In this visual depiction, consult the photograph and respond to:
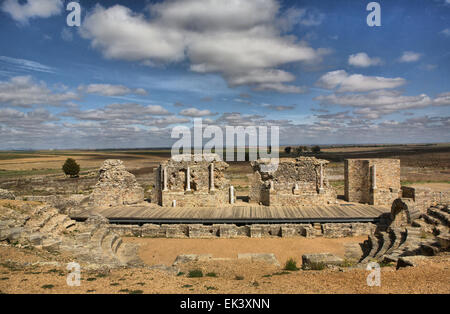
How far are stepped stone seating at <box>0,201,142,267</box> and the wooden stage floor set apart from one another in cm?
193

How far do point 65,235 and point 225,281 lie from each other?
9427 millimetres

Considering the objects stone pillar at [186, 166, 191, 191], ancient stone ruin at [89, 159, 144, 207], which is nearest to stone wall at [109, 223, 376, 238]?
stone pillar at [186, 166, 191, 191]

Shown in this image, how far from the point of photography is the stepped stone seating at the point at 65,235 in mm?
10672

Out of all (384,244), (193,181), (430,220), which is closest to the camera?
(384,244)

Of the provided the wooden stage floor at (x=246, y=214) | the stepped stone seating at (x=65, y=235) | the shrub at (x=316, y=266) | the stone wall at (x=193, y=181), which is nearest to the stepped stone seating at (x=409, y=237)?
the wooden stage floor at (x=246, y=214)

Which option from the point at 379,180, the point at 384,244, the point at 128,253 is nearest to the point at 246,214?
the point at 128,253

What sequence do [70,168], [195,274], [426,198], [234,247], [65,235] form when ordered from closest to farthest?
[195,274]
[65,235]
[234,247]
[426,198]
[70,168]

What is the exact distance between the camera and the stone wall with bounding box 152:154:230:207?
62.1 ft

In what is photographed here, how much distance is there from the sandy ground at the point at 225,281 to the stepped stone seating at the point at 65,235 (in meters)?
1.54

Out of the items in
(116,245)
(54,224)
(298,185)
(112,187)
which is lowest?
(116,245)

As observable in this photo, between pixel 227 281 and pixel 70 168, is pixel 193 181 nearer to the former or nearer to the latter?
pixel 227 281

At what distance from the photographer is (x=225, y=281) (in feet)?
26.3
